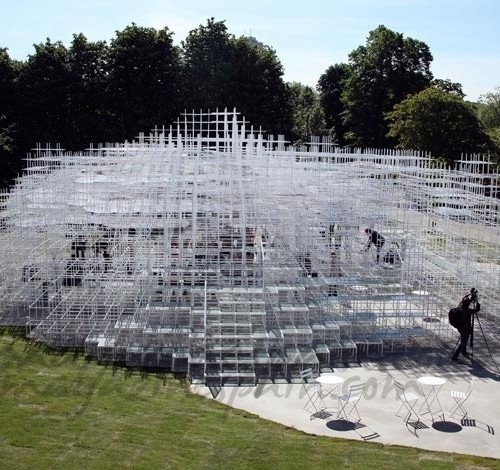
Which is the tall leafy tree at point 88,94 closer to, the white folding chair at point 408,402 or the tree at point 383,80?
the tree at point 383,80

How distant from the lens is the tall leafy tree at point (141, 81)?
38.1 m

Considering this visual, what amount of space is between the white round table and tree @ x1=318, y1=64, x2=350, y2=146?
4290cm

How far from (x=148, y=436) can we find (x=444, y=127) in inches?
1197

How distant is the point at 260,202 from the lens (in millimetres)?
18016

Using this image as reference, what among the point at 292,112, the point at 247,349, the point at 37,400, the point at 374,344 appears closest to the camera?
the point at 37,400

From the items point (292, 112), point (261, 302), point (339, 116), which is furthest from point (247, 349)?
point (339, 116)

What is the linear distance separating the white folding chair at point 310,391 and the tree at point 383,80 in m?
33.5

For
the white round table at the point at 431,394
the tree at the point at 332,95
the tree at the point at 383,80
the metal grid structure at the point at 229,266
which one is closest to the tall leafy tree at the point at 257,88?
the tree at the point at 383,80

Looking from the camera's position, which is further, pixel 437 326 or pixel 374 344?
pixel 437 326

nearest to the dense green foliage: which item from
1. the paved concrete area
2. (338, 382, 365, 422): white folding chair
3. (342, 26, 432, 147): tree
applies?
(342, 26, 432, 147): tree

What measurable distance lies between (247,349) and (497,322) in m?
7.20

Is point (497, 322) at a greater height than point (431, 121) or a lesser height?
lesser

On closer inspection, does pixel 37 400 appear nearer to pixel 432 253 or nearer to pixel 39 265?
pixel 39 265

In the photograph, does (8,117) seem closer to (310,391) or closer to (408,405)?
(310,391)
